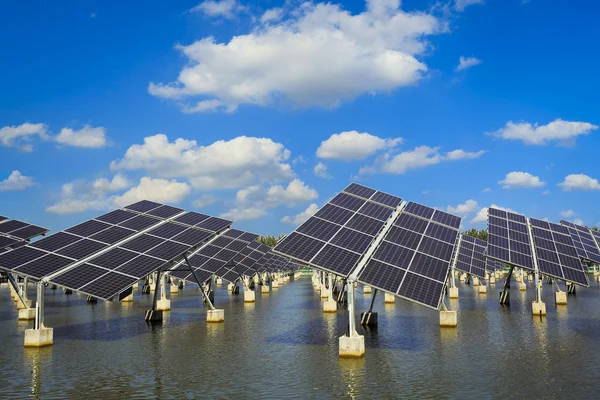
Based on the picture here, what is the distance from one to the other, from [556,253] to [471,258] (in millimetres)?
21250

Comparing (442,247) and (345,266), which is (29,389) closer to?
(345,266)

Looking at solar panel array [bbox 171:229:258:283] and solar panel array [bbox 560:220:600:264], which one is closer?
solar panel array [bbox 171:229:258:283]

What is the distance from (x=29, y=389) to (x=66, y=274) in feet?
34.7

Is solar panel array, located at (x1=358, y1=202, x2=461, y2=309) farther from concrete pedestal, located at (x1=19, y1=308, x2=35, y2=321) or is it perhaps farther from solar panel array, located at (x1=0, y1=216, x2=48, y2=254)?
solar panel array, located at (x1=0, y1=216, x2=48, y2=254)

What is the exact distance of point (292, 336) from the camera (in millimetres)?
32125

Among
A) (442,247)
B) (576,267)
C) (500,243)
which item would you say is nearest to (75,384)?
(442,247)

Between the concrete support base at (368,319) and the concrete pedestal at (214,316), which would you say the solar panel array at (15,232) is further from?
the concrete support base at (368,319)

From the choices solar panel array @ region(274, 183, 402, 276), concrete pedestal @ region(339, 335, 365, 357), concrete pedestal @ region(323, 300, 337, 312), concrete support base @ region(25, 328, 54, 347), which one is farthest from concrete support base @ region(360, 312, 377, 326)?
concrete support base @ region(25, 328, 54, 347)

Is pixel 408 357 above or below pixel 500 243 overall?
below

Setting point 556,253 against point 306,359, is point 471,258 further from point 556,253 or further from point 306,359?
point 306,359

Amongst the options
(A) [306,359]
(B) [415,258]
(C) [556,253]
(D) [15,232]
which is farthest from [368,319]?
(D) [15,232]

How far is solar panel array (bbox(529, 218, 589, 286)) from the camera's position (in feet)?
138

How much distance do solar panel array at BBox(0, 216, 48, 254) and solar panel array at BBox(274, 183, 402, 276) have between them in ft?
102

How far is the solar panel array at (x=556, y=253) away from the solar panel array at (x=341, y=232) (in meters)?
14.8
